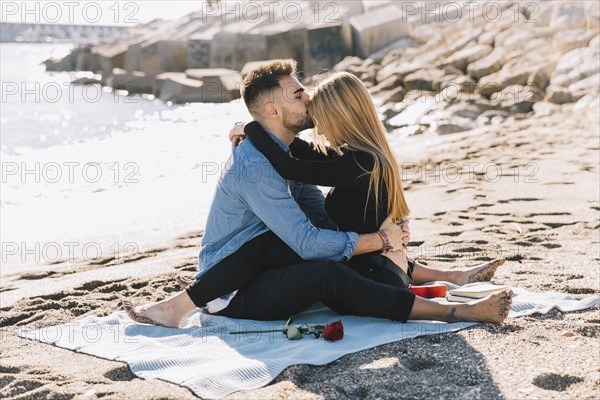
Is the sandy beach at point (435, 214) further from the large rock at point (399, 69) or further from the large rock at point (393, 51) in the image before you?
the large rock at point (393, 51)

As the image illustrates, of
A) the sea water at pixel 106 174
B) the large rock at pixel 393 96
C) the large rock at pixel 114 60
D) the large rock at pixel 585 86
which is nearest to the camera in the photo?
the sea water at pixel 106 174

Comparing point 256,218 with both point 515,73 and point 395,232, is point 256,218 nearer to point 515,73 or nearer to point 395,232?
point 395,232

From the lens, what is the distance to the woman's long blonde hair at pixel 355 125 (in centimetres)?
336

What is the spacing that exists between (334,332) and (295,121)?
1019 mm

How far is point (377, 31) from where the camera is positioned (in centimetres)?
2066

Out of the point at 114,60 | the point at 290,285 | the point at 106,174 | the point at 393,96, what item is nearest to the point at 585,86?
the point at 393,96

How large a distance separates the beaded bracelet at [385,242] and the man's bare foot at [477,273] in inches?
23.6

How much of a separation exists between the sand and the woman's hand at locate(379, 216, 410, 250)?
0.51m

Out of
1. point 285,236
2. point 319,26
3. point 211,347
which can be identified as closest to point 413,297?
point 285,236

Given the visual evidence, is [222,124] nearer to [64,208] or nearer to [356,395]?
[64,208]

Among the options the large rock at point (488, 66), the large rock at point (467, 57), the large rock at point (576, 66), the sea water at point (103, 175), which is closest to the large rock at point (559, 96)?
the large rock at point (576, 66)

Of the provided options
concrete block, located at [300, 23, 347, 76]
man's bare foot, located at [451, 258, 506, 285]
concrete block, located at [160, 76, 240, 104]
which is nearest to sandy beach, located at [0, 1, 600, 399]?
man's bare foot, located at [451, 258, 506, 285]

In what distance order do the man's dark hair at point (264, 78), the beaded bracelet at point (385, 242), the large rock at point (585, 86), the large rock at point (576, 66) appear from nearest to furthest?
the beaded bracelet at point (385, 242)
the man's dark hair at point (264, 78)
the large rock at point (585, 86)
the large rock at point (576, 66)

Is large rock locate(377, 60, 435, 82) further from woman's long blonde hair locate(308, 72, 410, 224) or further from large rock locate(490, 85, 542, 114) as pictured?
woman's long blonde hair locate(308, 72, 410, 224)
